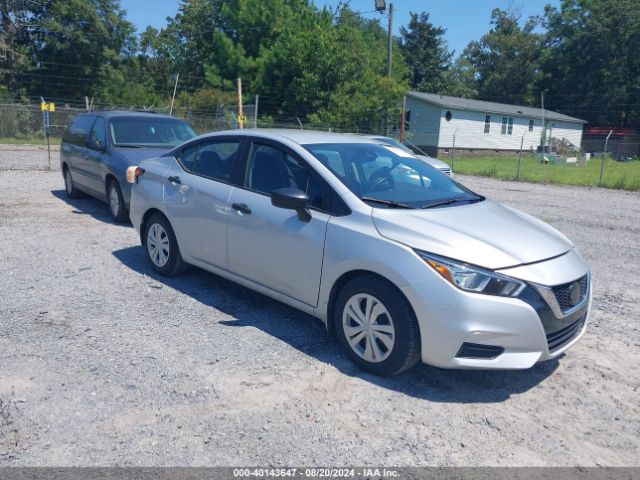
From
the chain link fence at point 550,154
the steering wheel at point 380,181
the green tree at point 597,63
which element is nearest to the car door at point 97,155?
the steering wheel at point 380,181

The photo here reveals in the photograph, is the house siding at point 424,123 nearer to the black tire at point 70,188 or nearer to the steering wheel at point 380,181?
the black tire at point 70,188

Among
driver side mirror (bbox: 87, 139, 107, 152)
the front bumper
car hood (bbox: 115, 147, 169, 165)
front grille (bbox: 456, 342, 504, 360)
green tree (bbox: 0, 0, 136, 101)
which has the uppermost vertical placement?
green tree (bbox: 0, 0, 136, 101)

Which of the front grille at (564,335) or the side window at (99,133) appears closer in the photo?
the front grille at (564,335)

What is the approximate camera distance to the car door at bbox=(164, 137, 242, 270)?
500 centimetres

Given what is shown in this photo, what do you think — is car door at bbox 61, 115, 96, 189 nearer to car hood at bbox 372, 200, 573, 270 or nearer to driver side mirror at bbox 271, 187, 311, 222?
driver side mirror at bbox 271, 187, 311, 222

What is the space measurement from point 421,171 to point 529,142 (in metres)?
44.3

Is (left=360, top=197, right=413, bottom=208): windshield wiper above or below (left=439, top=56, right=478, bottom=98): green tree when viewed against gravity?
below

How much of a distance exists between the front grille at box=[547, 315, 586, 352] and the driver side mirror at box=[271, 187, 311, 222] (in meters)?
1.88

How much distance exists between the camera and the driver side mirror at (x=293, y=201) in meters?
4.06

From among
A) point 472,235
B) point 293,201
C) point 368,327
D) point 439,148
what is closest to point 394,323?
point 368,327

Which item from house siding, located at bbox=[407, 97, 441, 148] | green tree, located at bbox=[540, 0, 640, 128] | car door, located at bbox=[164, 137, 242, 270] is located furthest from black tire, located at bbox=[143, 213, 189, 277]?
green tree, located at bbox=[540, 0, 640, 128]

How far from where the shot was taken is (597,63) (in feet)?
170

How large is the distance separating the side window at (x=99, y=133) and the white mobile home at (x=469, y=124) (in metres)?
28.9

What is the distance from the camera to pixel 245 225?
4.67m
